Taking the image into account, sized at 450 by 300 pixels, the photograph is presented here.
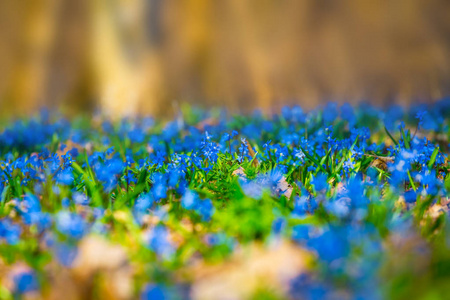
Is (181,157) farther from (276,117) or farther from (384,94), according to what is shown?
(384,94)

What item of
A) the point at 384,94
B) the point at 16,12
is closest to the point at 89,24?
the point at 16,12

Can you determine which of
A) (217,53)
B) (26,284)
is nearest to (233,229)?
(26,284)

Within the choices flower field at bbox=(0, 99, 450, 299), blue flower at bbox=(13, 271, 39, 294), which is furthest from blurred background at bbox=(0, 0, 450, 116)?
blue flower at bbox=(13, 271, 39, 294)

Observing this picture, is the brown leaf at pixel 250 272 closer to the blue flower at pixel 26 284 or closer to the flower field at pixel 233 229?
the flower field at pixel 233 229

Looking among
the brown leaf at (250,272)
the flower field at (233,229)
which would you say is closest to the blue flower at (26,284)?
the flower field at (233,229)

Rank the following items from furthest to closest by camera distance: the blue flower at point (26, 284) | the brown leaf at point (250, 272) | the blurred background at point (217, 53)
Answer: the blurred background at point (217, 53)
the blue flower at point (26, 284)
the brown leaf at point (250, 272)
